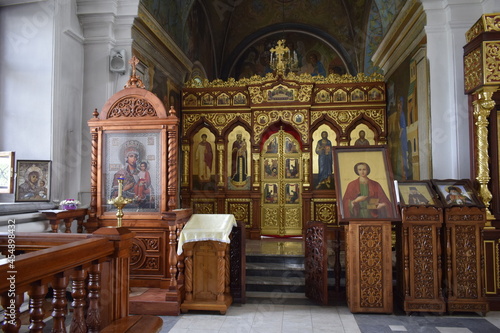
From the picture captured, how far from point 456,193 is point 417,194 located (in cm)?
47

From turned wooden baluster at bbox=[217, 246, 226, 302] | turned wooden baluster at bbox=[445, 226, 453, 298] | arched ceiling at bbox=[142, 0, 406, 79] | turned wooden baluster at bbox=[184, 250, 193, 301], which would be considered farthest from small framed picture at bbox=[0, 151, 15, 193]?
arched ceiling at bbox=[142, 0, 406, 79]

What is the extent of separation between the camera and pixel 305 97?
27.6ft

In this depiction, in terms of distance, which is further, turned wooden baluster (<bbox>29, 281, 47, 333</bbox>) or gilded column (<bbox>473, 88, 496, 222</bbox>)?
gilded column (<bbox>473, 88, 496, 222</bbox>)

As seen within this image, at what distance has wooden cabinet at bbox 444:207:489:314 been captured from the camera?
4461 millimetres

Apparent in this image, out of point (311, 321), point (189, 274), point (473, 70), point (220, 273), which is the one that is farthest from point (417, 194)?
point (189, 274)

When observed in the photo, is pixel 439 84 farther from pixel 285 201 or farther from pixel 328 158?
pixel 285 201

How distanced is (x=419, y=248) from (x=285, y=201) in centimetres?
446

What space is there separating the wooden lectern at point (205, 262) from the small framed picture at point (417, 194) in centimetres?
217

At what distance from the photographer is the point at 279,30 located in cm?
1327

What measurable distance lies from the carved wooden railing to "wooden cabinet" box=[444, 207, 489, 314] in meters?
3.88

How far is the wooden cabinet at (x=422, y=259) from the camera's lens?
4441mm

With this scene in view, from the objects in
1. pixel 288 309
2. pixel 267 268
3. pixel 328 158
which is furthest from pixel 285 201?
pixel 288 309

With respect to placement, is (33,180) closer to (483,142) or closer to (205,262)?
(205,262)

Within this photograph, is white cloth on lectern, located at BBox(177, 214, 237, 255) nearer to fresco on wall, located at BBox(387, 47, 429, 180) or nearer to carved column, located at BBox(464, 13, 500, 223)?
carved column, located at BBox(464, 13, 500, 223)
